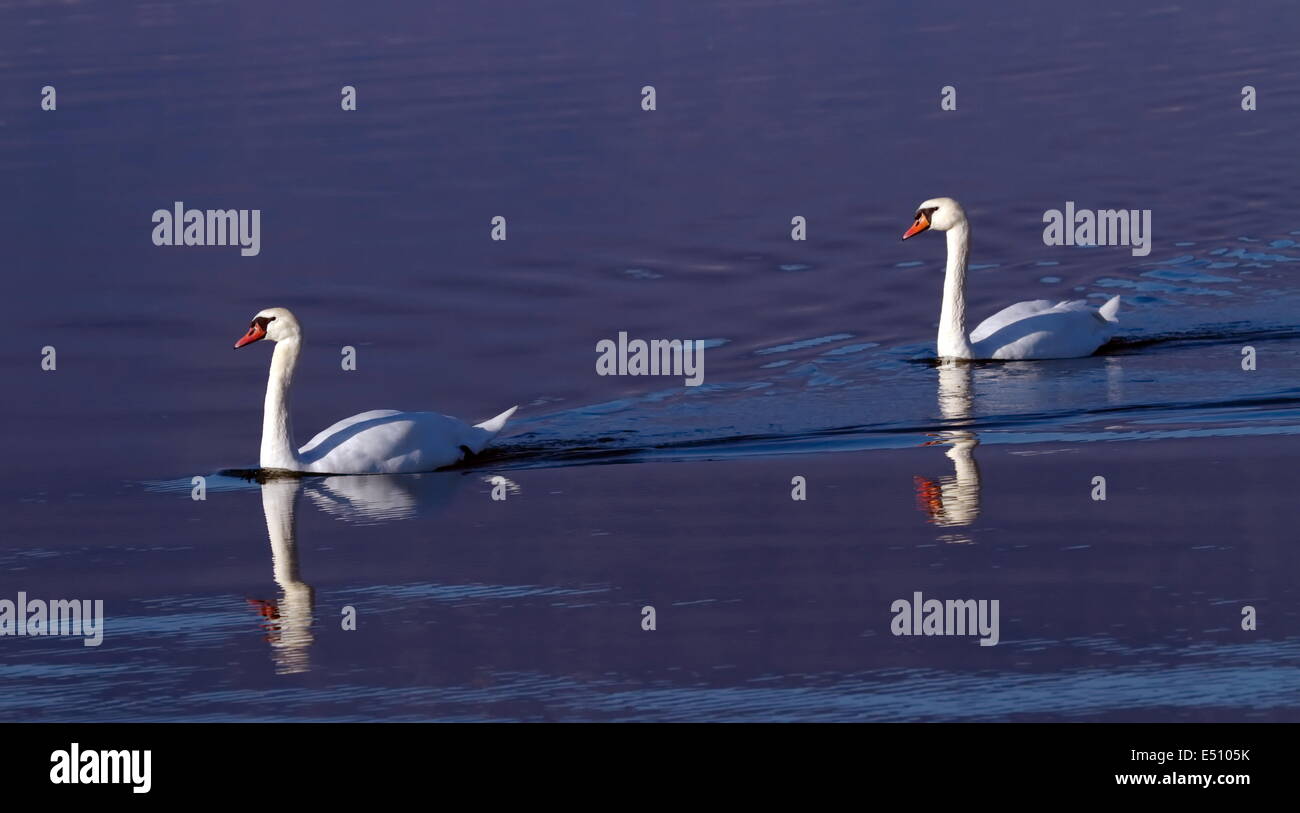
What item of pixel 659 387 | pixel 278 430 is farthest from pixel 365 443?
pixel 659 387

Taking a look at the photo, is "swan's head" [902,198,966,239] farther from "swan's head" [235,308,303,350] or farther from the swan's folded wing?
"swan's head" [235,308,303,350]

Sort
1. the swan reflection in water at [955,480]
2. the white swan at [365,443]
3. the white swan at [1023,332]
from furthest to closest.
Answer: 1. the white swan at [1023,332]
2. the white swan at [365,443]
3. the swan reflection in water at [955,480]

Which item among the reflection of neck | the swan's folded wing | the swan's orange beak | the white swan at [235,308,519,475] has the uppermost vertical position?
the swan's folded wing

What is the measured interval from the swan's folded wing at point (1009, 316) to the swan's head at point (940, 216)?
0.99m

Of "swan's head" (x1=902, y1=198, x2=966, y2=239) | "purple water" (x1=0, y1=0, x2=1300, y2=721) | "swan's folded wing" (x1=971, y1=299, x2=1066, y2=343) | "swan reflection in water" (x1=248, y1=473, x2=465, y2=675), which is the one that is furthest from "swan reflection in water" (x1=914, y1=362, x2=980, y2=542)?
"swan reflection in water" (x1=248, y1=473, x2=465, y2=675)

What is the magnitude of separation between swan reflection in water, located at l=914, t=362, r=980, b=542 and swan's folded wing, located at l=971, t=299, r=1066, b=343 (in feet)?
3.62

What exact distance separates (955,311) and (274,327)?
5891mm

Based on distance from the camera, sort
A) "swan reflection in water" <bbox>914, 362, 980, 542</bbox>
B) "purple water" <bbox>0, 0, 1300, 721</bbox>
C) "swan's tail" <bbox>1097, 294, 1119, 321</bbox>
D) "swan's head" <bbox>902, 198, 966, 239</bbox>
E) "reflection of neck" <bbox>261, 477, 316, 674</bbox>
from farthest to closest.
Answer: "swan's head" <bbox>902, 198, 966, 239</bbox> → "swan's tail" <bbox>1097, 294, 1119, 321</bbox> → "swan reflection in water" <bbox>914, 362, 980, 542</bbox> → "reflection of neck" <bbox>261, 477, 316, 674</bbox> → "purple water" <bbox>0, 0, 1300, 721</bbox>

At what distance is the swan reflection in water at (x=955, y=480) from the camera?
1318 cm

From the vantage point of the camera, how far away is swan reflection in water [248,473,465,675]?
11.8m

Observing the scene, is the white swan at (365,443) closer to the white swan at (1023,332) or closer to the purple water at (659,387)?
the purple water at (659,387)

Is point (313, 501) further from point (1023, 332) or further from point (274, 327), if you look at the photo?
point (1023, 332)

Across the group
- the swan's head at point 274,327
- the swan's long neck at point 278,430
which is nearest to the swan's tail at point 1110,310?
the swan's head at point 274,327
